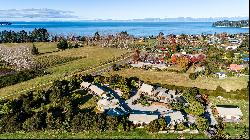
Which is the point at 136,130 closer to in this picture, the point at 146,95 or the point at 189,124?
the point at 189,124

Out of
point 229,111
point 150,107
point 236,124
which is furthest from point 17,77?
point 236,124

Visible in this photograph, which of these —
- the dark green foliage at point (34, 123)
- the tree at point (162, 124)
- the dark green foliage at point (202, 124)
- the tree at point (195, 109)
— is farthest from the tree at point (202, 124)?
the dark green foliage at point (34, 123)

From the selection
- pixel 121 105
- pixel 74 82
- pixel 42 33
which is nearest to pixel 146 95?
pixel 121 105

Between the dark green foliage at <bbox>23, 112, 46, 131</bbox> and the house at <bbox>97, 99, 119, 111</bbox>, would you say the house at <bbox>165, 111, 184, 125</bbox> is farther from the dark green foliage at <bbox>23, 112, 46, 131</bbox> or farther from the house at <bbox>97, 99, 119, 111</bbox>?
the dark green foliage at <bbox>23, 112, 46, 131</bbox>

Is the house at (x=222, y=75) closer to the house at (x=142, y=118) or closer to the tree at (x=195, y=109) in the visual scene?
the tree at (x=195, y=109)

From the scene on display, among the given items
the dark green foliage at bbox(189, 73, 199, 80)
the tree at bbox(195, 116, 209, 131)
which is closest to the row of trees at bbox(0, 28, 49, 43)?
the dark green foliage at bbox(189, 73, 199, 80)

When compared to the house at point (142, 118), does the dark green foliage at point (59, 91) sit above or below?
above

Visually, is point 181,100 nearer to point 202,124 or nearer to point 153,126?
point 202,124

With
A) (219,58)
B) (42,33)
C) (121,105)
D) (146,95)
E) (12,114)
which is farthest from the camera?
(42,33)
